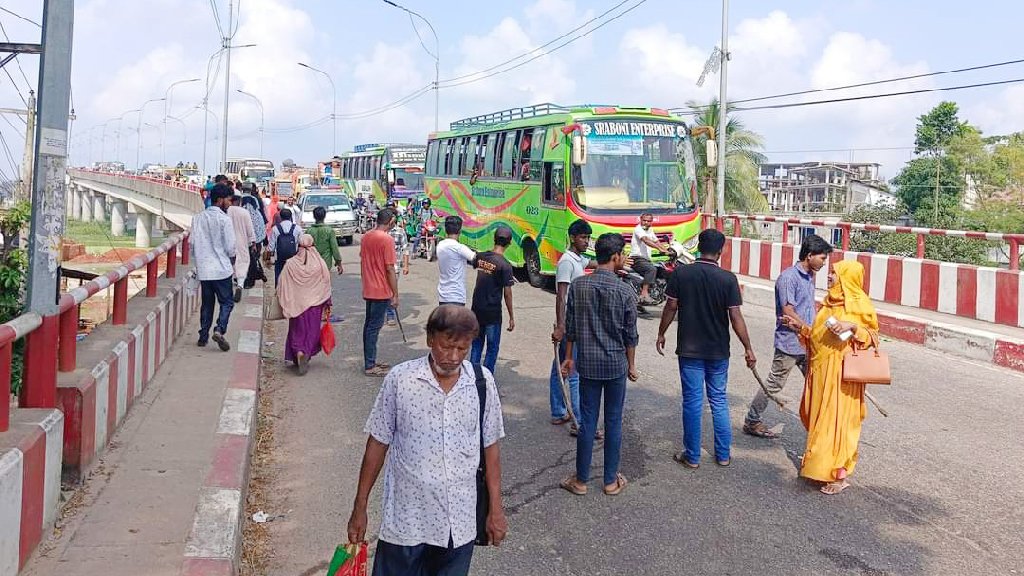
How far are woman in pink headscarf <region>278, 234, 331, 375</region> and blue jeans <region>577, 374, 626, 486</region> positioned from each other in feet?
13.6

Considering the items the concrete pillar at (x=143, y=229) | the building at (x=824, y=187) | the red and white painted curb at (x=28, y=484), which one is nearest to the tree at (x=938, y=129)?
the building at (x=824, y=187)

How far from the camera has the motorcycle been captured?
519 inches

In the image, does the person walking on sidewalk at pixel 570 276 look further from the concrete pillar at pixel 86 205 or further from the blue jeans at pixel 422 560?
the concrete pillar at pixel 86 205

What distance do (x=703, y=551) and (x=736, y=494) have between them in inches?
38.7

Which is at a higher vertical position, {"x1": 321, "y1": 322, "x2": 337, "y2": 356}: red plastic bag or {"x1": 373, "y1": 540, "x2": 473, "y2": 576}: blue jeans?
{"x1": 321, "y1": 322, "x2": 337, "y2": 356}: red plastic bag

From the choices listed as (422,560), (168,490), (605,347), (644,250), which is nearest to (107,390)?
(168,490)

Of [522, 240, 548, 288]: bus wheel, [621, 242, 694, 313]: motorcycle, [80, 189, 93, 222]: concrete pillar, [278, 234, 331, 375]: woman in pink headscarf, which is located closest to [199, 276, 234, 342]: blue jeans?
[278, 234, 331, 375]: woman in pink headscarf

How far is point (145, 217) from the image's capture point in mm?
66188

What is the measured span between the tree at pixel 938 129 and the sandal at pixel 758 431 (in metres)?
55.8

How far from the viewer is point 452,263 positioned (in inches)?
316

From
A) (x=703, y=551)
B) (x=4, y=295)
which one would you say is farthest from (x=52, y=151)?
(x=703, y=551)

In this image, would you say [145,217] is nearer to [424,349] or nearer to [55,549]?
[424,349]

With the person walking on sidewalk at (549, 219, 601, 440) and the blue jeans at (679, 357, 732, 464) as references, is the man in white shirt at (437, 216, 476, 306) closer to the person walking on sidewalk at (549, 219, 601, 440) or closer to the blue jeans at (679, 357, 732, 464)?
the person walking on sidewalk at (549, 219, 601, 440)

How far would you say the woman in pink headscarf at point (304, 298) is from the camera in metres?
9.05
